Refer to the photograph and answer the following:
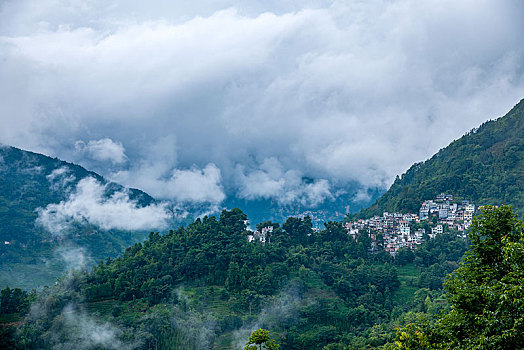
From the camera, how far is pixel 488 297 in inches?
475

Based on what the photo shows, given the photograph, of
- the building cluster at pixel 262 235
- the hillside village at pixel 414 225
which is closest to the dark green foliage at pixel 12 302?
the building cluster at pixel 262 235

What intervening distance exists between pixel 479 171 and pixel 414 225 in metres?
23.5

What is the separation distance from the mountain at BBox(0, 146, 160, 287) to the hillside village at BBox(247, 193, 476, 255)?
197 ft

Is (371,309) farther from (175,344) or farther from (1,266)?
(1,266)

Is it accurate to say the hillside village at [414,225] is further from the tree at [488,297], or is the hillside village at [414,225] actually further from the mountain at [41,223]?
the mountain at [41,223]

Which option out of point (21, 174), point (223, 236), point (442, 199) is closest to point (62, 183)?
point (21, 174)

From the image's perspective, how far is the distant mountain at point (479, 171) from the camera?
75375 millimetres

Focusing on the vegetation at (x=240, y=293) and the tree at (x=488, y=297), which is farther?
the vegetation at (x=240, y=293)

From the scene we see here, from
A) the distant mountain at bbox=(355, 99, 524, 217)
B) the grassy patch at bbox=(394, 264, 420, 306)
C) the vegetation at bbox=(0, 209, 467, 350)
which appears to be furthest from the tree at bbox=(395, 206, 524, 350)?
the distant mountain at bbox=(355, 99, 524, 217)

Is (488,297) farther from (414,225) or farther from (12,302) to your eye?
(414,225)

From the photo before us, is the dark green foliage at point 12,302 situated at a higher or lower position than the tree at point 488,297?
higher

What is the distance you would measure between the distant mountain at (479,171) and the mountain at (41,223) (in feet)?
242

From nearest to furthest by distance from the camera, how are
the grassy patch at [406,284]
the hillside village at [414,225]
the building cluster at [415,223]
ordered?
the grassy patch at [406,284] < the hillside village at [414,225] < the building cluster at [415,223]

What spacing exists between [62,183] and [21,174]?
474 inches
